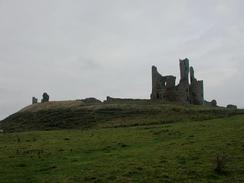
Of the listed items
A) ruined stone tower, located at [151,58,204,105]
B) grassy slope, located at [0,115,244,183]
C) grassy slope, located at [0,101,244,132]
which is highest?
ruined stone tower, located at [151,58,204,105]

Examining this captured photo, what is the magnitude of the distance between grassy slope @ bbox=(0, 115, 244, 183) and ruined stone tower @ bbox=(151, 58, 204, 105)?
43325 millimetres

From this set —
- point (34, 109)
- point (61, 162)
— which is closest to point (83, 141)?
point (61, 162)

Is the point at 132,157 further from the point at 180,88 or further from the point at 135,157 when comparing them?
the point at 180,88

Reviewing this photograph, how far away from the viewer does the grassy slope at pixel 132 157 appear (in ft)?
81.8

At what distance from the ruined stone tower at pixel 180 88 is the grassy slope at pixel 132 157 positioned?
142 ft

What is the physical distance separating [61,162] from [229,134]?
14221mm

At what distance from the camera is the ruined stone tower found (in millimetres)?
86500

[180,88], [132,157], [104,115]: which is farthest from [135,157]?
[180,88]

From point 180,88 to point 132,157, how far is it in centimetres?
5785

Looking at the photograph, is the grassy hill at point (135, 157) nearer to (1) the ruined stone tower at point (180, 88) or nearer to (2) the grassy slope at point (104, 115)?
(2) the grassy slope at point (104, 115)

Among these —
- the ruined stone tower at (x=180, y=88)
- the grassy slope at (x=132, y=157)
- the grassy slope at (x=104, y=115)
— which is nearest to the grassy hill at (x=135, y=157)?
the grassy slope at (x=132, y=157)

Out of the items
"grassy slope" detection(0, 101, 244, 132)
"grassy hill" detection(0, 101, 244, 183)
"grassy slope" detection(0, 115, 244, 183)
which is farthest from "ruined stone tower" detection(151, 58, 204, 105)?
"grassy slope" detection(0, 115, 244, 183)

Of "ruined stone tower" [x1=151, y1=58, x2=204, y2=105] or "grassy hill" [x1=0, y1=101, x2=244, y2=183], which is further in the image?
"ruined stone tower" [x1=151, y1=58, x2=204, y2=105]

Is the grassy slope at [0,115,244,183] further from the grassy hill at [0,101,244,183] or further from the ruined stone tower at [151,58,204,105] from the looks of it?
the ruined stone tower at [151,58,204,105]
